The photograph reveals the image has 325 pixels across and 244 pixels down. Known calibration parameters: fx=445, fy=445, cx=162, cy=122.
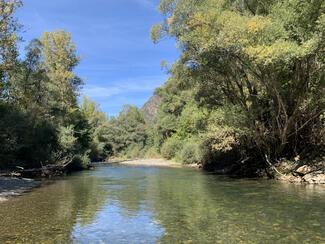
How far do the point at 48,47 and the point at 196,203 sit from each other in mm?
43666

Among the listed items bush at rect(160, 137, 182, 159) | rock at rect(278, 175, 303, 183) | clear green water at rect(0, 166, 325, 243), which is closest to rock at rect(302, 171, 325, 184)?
rock at rect(278, 175, 303, 183)

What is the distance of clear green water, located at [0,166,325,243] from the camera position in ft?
41.9

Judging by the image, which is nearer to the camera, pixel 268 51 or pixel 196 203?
pixel 196 203

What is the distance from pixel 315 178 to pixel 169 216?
15.7 meters

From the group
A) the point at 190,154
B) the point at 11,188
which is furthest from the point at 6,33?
the point at 190,154

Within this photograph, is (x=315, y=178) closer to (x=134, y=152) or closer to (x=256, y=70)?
(x=256, y=70)

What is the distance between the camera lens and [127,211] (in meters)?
17.9

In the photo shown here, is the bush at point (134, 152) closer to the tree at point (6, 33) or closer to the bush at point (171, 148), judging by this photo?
the bush at point (171, 148)

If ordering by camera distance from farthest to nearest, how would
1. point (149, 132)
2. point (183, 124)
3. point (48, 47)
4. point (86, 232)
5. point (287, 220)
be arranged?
point (149, 132) → point (183, 124) → point (48, 47) → point (287, 220) → point (86, 232)

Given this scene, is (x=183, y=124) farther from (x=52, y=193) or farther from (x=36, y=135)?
(x=52, y=193)

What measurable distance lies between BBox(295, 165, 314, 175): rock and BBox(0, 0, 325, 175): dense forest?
1.27m

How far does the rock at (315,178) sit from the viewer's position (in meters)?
28.3

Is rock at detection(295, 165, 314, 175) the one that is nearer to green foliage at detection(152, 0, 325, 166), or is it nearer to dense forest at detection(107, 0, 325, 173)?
dense forest at detection(107, 0, 325, 173)

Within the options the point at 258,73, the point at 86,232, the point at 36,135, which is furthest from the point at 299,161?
the point at 36,135
